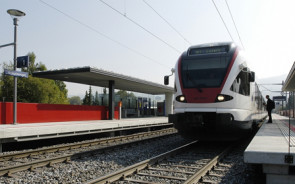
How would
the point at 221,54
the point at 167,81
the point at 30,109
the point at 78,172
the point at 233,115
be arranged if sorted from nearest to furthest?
1. the point at 78,172
2. the point at 233,115
3. the point at 221,54
4. the point at 167,81
5. the point at 30,109

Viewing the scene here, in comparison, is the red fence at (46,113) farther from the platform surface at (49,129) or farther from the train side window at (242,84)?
the train side window at (242,84)

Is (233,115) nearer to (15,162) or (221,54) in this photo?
(221,54)

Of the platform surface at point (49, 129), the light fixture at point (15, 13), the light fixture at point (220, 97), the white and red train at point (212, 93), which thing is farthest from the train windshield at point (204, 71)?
the light fixture at point (15, 13)

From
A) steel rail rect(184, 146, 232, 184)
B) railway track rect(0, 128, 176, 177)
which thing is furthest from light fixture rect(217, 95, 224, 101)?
railway track rect(0, 128, 176, 177)

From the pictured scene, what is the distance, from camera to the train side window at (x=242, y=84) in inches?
336

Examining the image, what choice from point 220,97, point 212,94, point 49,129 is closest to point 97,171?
point 212,94

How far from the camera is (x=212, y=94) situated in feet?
27.5

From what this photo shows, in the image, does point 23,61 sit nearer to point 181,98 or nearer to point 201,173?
point 181,98

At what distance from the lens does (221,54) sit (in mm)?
8820

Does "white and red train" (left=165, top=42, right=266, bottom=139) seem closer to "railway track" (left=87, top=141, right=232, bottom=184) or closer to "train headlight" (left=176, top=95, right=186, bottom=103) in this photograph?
"train headlight" (left=176, top=95, right=186, bottom=103)

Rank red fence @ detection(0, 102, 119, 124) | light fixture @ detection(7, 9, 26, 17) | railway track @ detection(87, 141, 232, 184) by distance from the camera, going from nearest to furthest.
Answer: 1. railway track @ detection(87, 141, 232, 184)
2. light fixture @ detection(7, 9, 26, 17)
3. red fence @ detection(0, 102, 119, 124)

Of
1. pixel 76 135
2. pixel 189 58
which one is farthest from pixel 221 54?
pixel 76 135

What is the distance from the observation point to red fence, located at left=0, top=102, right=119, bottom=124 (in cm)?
1352

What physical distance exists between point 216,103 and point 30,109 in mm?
10656
